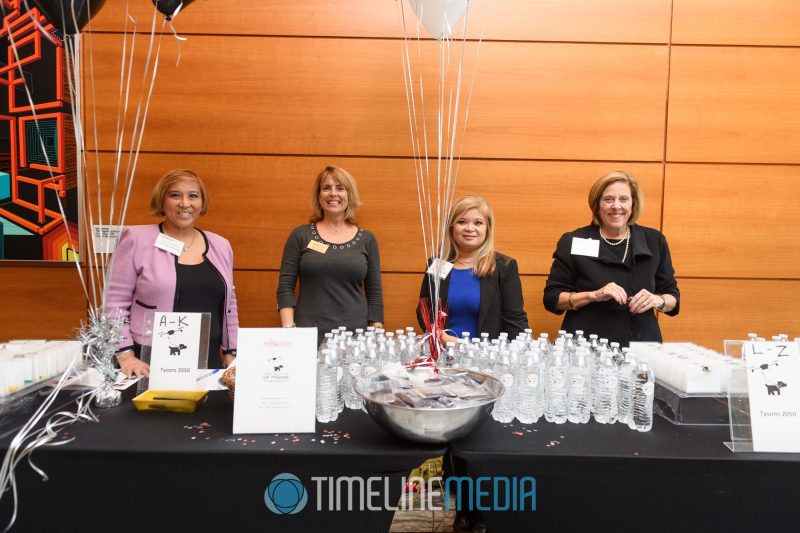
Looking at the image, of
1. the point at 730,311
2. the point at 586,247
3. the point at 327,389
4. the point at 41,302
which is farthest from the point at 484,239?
the point at 41,302

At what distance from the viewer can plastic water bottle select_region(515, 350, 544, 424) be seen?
132cm

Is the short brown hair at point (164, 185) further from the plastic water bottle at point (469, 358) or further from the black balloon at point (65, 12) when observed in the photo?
the plastic water bottle at point (469, 358)

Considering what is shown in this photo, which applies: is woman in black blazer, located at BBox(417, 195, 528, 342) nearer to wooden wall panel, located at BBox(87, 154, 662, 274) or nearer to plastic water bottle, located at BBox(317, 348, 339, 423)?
wooden wall panel, located at BBox(87, 154, 662, 274)

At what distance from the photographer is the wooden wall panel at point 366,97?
2822 millimetres

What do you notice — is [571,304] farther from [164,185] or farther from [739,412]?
[164,185]

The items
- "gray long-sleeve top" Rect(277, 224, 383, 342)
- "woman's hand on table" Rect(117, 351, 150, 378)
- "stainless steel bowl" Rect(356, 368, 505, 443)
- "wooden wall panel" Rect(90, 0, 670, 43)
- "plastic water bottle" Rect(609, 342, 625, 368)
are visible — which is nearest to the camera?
"stainless steel bowl" Rect(356, 368, 505, 443)

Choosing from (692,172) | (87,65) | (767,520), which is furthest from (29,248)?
(692,172)

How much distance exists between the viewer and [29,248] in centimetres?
287

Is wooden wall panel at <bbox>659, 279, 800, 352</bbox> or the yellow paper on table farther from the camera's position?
wooden wall panel at <bbox>659, 279, 800, 352</bbox>

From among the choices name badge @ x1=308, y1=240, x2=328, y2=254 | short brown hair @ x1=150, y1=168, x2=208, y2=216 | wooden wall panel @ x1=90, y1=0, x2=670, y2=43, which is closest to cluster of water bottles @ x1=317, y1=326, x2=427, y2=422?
name badge @ x1=308, y1=240, x2=328, y2=254

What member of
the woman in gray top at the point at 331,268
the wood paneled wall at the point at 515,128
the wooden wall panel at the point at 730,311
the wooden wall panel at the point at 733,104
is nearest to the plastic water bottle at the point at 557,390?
the woman in gray top at the point at 331,268

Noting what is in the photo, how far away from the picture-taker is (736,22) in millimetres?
2838

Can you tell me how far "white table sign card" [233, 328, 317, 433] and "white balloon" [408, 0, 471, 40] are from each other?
1.43 meters

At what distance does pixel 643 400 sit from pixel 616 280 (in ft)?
3.34
